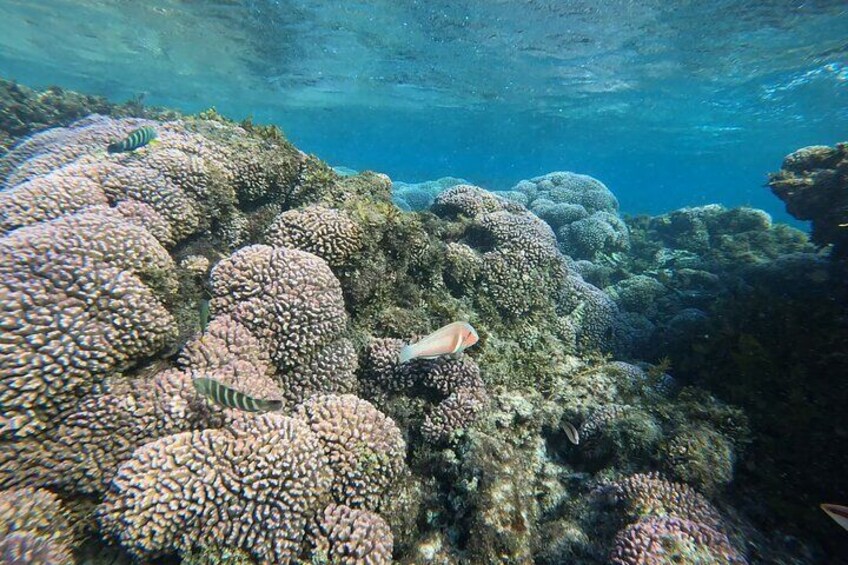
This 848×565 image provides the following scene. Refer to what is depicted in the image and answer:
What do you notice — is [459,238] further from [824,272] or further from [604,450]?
[824,272]

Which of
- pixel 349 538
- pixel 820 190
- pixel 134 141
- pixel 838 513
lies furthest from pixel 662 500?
pixel 134 141

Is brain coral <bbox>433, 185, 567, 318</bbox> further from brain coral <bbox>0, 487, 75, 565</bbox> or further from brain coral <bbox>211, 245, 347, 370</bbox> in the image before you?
brain coral <bbox>0, 487, 75, 565</bbox>

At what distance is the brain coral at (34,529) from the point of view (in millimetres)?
2371

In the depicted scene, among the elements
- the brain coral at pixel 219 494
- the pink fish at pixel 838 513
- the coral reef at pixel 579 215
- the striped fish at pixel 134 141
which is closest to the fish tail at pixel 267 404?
the brain coral at pixel 219 494

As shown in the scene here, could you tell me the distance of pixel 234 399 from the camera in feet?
8.58

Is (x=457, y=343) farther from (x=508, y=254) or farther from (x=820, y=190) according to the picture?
(x=820, y=190)

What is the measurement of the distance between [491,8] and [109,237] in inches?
883

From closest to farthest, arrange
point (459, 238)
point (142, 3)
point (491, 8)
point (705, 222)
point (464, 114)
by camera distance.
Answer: point (459, 238), point (705, 222), point (491, 8), point (142, 3), point (464, 114)

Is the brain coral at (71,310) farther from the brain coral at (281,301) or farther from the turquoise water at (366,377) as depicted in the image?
the brain coral at (281,301)

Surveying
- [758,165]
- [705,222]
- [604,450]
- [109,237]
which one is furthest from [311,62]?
[758,165]

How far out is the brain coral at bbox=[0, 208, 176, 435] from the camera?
9.10 ft

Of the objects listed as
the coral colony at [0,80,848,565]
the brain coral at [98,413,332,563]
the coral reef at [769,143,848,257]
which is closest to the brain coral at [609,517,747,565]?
the coral colony at [0,80,848,565]

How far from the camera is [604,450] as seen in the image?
171 inches

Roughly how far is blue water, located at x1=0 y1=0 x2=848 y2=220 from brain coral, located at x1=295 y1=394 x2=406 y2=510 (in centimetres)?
2240
